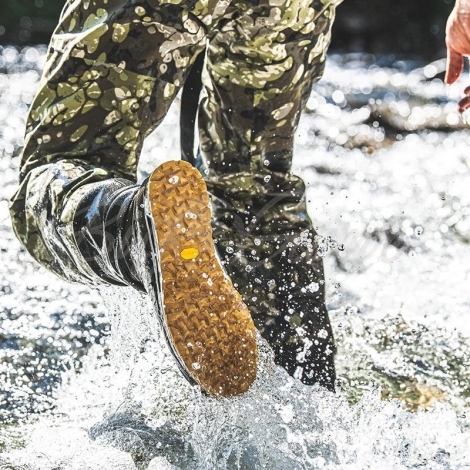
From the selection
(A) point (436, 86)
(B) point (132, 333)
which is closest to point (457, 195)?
(B) point (132, 333)

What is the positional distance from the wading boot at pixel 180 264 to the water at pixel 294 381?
0.13 m

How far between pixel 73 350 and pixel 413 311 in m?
0.82

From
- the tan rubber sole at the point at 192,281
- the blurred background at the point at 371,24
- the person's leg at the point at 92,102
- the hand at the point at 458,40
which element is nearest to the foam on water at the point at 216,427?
the tan rubber sole at the point at 192,281

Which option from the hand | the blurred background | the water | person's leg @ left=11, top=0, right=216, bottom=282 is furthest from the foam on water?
the blurred background

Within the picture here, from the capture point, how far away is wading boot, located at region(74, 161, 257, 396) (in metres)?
1.38

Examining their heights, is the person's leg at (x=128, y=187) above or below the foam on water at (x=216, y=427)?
above

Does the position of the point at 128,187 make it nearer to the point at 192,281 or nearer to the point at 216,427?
the point at 192,281

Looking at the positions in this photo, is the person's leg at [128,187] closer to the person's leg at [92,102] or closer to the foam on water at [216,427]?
the person's leg at [92,102]

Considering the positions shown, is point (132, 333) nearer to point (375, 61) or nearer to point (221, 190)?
point (221, 190)

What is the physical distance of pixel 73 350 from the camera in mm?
2117

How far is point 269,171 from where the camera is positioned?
6.91 ft

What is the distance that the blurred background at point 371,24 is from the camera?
322 inches

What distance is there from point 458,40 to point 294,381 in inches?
27.7

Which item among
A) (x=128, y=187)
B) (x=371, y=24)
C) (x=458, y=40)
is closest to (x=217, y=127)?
(x=458, y=40)
